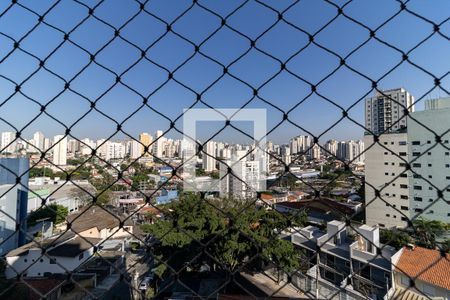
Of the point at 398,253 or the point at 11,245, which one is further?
the point at 11,245

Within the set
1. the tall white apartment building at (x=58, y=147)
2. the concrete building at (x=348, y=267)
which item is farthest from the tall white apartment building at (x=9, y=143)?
the concrete building at (x=348, y=267)

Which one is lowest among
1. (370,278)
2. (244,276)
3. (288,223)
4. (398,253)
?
(244,276)

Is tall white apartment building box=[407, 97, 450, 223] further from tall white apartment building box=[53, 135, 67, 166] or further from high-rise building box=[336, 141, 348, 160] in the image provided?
tall white apartment building box=[53, 135, 67, 166]

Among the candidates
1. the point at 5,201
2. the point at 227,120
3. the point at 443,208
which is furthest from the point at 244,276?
the point at 443,208

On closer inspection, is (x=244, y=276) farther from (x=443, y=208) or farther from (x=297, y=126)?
(x=443, y=208)

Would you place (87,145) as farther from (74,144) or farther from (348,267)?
(348,267)

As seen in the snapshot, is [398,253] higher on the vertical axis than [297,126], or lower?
lower

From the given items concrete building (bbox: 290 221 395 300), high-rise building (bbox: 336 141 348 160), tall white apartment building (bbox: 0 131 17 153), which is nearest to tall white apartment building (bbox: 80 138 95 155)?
tall white apartment building (bbox: 0 131 17 153)

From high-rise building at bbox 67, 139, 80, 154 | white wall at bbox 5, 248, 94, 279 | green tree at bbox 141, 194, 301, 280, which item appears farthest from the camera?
white wall at bbox 5, 248, 94, 279

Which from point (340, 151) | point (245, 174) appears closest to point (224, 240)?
point (340, 151)
